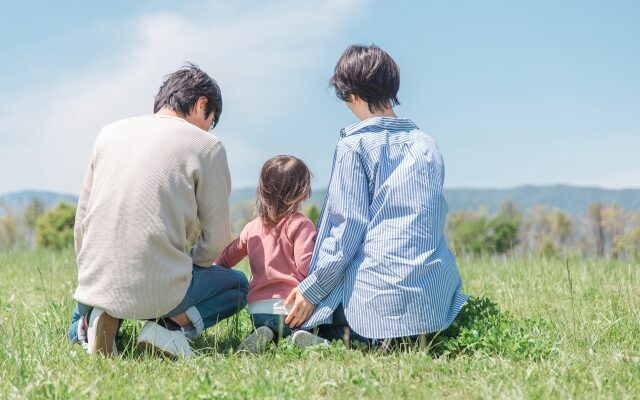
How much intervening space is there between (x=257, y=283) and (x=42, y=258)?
20.3 ft

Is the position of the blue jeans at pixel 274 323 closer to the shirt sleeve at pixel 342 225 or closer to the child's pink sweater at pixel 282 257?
the child's pink sweater at pixel 282 257

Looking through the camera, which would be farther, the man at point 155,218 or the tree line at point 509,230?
the tree line at point 509,230

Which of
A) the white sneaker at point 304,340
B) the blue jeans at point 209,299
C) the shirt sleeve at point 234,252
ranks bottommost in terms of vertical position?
the white sneaker at point 304,340

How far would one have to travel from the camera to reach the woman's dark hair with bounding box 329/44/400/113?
435 cm

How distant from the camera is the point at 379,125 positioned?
4.32 m

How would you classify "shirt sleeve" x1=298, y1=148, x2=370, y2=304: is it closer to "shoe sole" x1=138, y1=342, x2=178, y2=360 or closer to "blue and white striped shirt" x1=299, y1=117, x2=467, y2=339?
"blue and white striped shirt" x1=299, y1=117, x2=467, y2=339

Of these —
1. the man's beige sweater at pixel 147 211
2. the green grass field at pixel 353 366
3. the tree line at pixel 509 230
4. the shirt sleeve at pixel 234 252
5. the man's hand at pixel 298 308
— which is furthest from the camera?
the tree line at pixel 509 230

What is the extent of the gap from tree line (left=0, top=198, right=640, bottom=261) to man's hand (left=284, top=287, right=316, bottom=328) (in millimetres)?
587

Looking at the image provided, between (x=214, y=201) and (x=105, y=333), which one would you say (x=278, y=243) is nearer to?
(x=214, y=201)

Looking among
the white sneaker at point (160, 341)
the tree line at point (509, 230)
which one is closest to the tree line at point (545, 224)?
the tree line at point (509, 230)

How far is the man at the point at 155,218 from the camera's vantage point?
13.2ft

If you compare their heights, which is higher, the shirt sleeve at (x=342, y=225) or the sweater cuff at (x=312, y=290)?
the shirt sleeve at (x=342, y=225)

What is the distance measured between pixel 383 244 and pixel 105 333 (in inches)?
63.7

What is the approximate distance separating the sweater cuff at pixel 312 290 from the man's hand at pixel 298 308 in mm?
27
